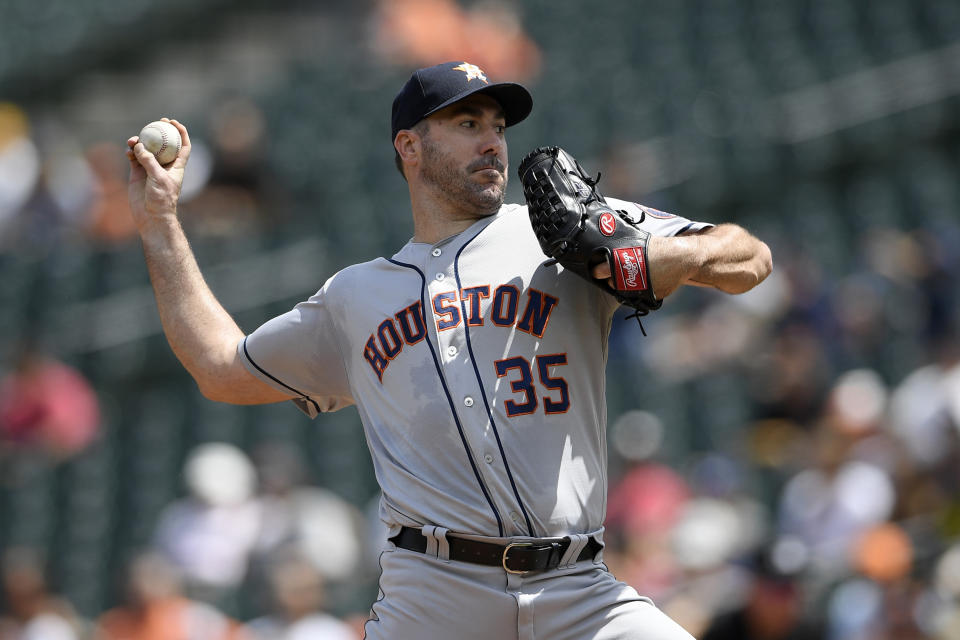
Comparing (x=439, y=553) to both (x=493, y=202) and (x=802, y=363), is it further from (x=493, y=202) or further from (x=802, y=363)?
(x=802, y=363)

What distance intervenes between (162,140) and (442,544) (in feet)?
4.14

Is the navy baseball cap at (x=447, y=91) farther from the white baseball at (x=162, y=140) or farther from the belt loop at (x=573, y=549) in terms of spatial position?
the belt loop at (x=573, y=549)

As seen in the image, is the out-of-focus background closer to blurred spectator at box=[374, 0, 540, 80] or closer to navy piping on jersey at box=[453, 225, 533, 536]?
blurred spectator at box=[374, 0, 540, 80]

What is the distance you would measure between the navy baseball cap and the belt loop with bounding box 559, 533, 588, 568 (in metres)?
0.98

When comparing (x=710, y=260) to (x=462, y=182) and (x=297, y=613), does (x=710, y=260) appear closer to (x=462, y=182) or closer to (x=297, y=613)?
(x=462, y=182)

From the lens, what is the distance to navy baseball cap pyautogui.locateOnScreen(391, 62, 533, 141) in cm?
304

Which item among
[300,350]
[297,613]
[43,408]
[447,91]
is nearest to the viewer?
[447,91]

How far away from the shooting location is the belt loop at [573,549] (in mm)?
2836

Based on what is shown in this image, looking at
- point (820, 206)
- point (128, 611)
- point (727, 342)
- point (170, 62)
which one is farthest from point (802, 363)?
point (170, 62)

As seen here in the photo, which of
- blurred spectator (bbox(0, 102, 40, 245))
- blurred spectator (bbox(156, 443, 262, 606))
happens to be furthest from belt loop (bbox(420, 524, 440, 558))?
blurred spectator (bbox(0, 102, 40, 245))

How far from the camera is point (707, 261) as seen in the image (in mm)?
2818

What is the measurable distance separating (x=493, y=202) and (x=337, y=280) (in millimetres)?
406

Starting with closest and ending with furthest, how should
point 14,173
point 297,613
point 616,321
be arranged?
point 297,613 < point 616,321 < point 14,173

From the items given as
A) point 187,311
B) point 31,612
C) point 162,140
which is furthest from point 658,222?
point 31,612
